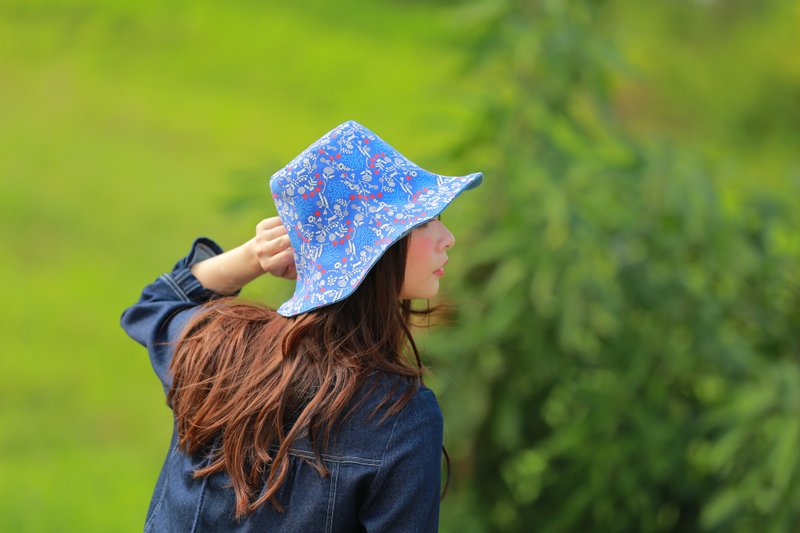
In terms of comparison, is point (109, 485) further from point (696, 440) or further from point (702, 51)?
point (702, 51)

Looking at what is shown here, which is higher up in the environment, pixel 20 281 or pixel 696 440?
pixel 20 281

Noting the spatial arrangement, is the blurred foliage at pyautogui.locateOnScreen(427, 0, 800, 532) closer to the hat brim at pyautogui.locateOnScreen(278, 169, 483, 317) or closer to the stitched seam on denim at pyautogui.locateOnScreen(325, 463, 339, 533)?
the hat brim at pyautogui.locateOnScreen(278, 169, 483, 317)

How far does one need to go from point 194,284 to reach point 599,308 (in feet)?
6.67

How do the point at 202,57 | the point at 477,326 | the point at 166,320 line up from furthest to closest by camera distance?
the point at 202,57 → the point at 477,326 → the point at 166,320

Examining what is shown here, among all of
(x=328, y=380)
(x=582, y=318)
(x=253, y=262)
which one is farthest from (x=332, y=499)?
(x=582, y=318)

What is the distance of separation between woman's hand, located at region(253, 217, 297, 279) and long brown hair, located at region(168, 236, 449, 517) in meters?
0.08

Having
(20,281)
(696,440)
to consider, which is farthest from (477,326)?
(20,281)

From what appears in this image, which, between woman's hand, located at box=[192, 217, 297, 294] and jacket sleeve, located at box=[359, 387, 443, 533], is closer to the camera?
jacket sleeve, located at box=[359, 387, 443, 533]

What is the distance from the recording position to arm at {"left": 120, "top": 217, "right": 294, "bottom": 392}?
160 cm

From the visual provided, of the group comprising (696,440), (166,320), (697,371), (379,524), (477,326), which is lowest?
(696,440)

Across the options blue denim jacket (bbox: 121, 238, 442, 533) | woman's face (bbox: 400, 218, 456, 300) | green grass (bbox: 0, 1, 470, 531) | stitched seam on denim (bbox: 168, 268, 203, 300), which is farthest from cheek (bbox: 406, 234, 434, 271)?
green grass (bbox: 0, 1, 470, 531)

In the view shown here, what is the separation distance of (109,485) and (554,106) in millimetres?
2989

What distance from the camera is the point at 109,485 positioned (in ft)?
16.9

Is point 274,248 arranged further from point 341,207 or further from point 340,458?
point 340,458
